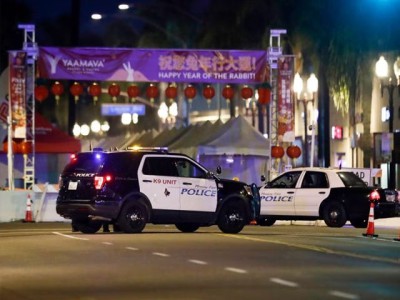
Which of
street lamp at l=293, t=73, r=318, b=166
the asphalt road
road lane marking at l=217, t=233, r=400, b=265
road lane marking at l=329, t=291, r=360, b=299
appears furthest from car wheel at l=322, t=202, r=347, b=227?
road lane marking at l=329, t=291, r=360, b=299

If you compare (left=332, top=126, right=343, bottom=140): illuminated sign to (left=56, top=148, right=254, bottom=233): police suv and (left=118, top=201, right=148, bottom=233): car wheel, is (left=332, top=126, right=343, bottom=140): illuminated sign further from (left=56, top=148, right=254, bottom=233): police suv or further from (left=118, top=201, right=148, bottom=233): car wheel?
(left=118, top=201, right=148, bottom=233): car wheel

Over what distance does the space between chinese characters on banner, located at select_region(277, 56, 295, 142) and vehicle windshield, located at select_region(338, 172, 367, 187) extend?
22.4 feet

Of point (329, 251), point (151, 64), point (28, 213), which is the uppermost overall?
point (151, 64)

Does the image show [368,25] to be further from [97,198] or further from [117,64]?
[97,198]

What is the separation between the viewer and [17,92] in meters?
35.4

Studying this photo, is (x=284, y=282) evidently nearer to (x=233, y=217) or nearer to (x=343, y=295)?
(x=343, y=295)

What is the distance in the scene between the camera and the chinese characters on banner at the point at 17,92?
3528cm

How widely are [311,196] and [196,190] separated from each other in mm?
5616

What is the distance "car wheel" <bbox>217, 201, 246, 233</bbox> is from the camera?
2431 cm

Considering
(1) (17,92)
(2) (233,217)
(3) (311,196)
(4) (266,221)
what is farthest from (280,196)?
(1) (17,92)

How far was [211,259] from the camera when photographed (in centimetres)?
1694

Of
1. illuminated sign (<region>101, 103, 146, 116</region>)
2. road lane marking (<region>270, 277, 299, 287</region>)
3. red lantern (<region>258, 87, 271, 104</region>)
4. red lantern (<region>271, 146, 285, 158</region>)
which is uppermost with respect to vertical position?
illuminated sign (<region>101, 103, 146, 116</region>)

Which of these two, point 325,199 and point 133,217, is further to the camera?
point 325,199

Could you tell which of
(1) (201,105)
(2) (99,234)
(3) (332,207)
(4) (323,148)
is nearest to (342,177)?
(3) (332,207)
